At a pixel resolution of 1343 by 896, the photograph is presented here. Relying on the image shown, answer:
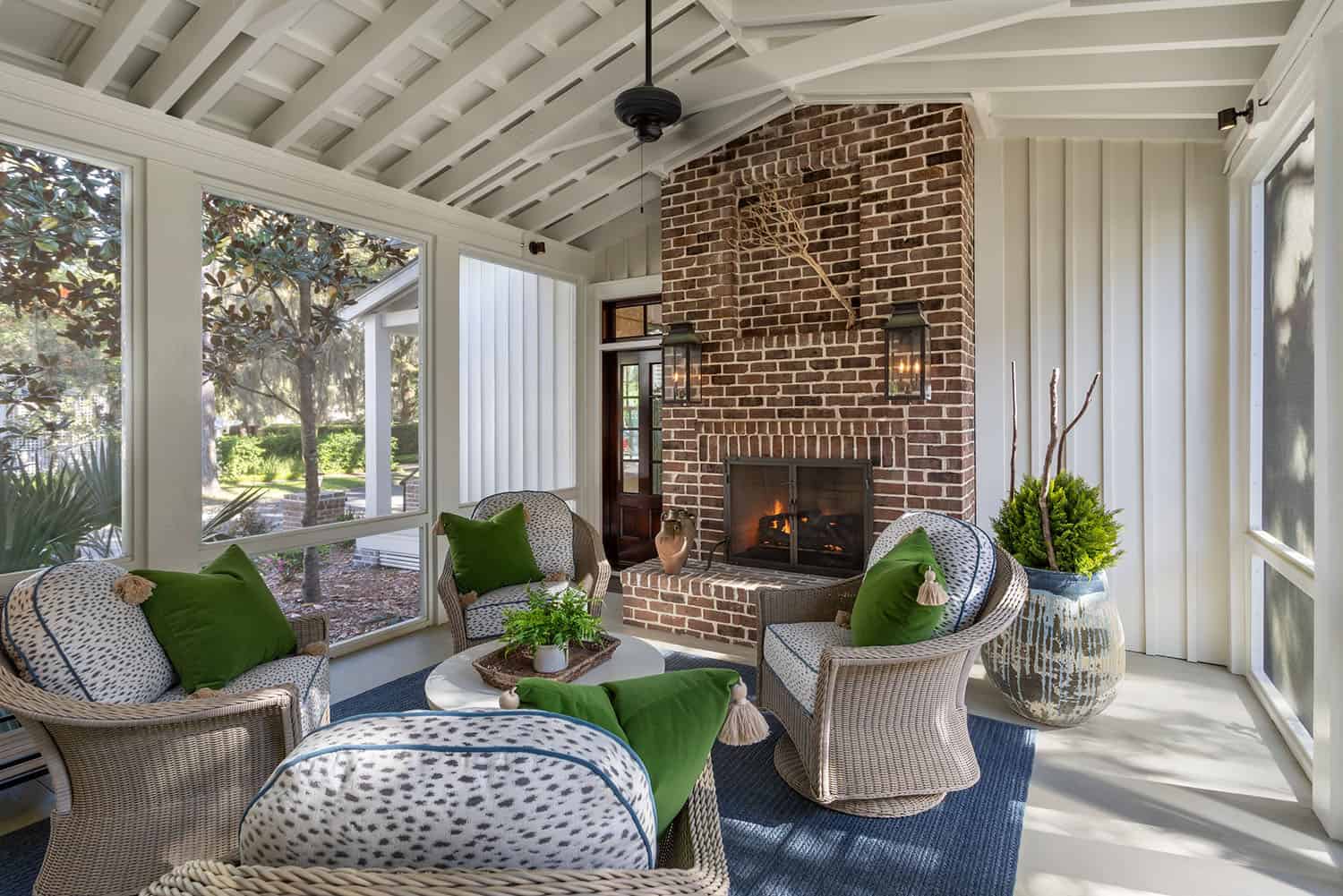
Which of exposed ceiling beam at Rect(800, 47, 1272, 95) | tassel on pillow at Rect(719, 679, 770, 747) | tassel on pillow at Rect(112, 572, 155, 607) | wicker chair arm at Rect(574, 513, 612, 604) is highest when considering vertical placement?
exposed ceiling beam at Rect(800, 47, 1272, 95)

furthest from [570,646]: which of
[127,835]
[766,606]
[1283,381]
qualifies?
[1283,381]

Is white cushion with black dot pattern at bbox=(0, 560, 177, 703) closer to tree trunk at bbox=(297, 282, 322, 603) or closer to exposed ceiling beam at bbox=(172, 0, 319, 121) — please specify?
tree trunk at bbox=(297, 282, 322, 603)

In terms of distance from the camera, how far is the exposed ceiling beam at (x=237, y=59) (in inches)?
114

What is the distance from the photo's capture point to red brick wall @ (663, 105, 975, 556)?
3957 mm

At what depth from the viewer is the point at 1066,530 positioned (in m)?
3.11

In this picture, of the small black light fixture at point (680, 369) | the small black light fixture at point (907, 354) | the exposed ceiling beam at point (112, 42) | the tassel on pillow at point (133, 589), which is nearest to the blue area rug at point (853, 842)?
the tassel on pillow at point (133, 589)

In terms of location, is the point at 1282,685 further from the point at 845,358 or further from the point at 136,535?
the point at 136,535

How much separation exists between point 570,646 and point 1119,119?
3.79m

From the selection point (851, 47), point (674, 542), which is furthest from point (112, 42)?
point (674, 542)

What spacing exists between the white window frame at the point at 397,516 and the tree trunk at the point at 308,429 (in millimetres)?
99

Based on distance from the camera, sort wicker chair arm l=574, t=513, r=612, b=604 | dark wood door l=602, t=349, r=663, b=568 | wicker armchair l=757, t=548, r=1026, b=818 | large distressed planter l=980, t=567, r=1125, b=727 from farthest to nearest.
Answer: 1. dark wood door l=602, t=349, r=663, b=568
2. wicker chair arm l=574, t=513, r=612, b=604
3. large distressed planter l=980, t=567, r=1125, b=727
4. wicker armchair l=757, t=548, r=1026, b=818

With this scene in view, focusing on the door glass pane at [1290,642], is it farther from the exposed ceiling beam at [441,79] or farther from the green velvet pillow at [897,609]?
the exposed ceiling beam at [441,79]

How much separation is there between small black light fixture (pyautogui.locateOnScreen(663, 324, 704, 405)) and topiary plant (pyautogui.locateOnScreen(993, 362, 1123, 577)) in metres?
1.96

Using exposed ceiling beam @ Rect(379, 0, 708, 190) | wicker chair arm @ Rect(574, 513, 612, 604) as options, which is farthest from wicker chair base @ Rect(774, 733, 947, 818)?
exposed ceiling beam @ Rect(379, 0, 708, 190)
